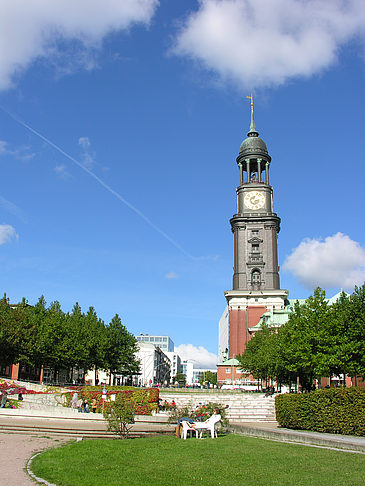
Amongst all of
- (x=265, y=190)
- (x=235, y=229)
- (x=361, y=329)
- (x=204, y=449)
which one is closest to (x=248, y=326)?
(x=235, y=229)

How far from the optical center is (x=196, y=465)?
46.4 ft

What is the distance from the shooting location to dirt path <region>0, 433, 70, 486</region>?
12.1 metres

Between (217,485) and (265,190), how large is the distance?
332 feet

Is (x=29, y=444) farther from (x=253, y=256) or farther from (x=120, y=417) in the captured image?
(x=253, y=256)

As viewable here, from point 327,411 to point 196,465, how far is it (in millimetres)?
13029

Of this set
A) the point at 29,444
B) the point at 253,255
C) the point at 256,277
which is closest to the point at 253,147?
the point at 253,255

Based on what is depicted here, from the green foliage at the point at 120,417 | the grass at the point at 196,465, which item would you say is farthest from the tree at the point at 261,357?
the grass at the point at 196,465

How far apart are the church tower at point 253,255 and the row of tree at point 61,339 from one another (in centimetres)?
2960

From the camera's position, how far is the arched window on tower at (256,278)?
104 m

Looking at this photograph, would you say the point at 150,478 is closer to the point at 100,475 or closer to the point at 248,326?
the point at 100,475

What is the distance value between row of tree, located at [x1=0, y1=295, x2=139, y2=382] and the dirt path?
4019 cm

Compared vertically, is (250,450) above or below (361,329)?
below

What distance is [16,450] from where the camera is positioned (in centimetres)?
1712

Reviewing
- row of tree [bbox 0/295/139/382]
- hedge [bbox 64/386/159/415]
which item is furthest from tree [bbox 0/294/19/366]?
hedge [bbox 64/386/159/415]
